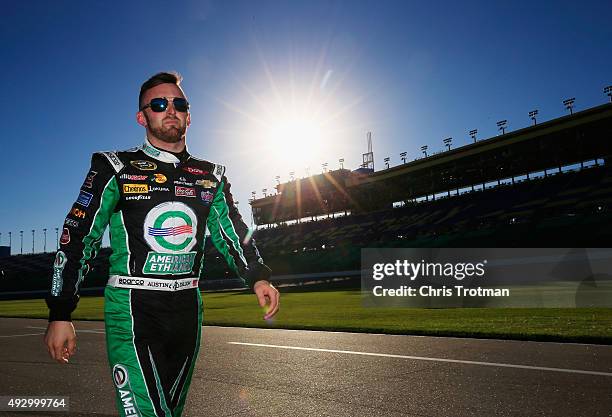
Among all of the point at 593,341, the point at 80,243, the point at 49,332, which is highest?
the point at 80,243

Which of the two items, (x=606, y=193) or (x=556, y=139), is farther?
(x=556, y=139)

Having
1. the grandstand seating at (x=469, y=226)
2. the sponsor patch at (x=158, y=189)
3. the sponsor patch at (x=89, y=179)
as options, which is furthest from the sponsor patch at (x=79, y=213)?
the grandstand seating at (x=469, y=226)

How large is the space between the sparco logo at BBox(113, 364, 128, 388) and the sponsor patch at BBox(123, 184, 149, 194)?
92cm

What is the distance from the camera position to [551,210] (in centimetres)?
4497

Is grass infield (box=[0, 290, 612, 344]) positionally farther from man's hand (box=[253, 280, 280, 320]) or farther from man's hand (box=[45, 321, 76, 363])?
man's hand (box=[45, 321, 76, 363])

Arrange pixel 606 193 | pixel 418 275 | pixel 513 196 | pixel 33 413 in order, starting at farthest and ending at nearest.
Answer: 1. pixel 513 196
2. pixel 606 193
3. pixel 418 275
4. pixel 33 413

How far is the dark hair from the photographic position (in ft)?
10.2

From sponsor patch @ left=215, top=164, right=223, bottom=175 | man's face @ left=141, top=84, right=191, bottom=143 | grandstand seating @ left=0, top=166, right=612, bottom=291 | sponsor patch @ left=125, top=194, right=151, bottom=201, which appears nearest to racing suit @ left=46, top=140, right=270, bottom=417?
sponsor patch @ left=125, top=194, right=151, bottom=201

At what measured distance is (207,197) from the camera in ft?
10.3

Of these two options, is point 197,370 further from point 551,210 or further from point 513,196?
point 513,196

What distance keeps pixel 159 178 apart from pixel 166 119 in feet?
1.18

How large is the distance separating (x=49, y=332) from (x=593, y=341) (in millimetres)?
8653

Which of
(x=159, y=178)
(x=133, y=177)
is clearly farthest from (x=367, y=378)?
(x=133, y=177)

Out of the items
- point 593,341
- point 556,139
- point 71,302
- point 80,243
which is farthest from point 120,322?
point 556,139
